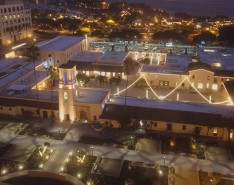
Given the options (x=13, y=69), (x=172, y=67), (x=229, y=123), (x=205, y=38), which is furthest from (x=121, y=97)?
(x=205, y=38)

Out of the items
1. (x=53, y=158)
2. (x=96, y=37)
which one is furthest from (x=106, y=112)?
(x=96, y=37)

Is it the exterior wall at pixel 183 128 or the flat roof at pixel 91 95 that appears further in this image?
the flat roof at pixel 91 95

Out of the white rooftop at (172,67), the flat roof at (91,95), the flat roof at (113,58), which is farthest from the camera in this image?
the flat roof at (113,58)

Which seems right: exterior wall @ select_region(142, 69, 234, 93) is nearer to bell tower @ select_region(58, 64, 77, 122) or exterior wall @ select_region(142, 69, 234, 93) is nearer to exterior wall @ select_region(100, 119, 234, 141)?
exterior wall @ select_region(100, 119, 234, 141)

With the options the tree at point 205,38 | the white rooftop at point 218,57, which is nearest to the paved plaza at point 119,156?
the white rooftop at point 218,57

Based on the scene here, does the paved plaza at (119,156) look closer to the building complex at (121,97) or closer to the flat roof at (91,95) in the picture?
the building complex at (121,97)

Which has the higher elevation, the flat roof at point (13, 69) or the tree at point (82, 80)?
the flat roof at point (13, 69)
